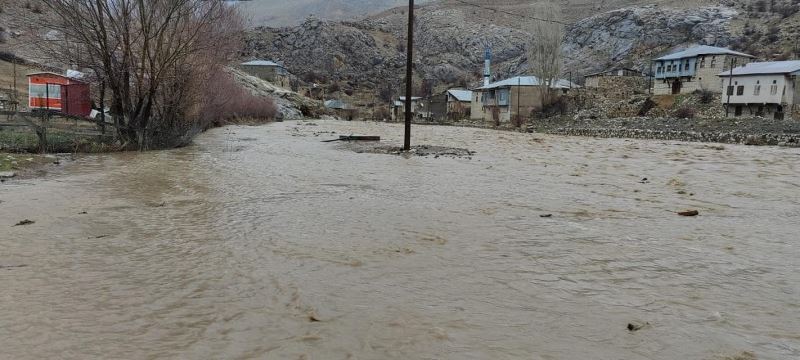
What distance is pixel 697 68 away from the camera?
59781mm

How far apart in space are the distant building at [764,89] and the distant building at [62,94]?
4852cm

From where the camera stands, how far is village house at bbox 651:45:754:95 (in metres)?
58.3

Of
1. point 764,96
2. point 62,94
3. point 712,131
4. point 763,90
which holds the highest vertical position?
point 763,90

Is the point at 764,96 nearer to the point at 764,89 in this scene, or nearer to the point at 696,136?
the point at 764,89

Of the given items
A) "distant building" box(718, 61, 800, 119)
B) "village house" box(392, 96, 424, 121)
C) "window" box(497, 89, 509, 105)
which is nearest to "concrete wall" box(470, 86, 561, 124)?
"window" box(497, 89, 509, 105)

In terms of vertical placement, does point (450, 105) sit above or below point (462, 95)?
below

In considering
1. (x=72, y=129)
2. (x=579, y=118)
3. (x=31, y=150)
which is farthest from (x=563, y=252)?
(x=579, y=118)

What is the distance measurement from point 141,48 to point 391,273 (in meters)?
16.3

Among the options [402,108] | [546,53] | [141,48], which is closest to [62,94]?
[141,48]

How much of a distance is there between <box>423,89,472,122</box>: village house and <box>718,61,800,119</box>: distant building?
33.6m

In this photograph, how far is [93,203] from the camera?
830cm

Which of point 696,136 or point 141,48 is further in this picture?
point 696,136

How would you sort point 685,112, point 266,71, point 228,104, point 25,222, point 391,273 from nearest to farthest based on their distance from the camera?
point 391,273
point 25,222
point 228,104
point 685,112
point 266,71

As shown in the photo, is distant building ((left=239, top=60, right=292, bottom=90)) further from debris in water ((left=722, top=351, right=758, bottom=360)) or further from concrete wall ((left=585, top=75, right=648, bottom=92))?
debris in water ((left=722, top=351, right=758, bottom=360))
